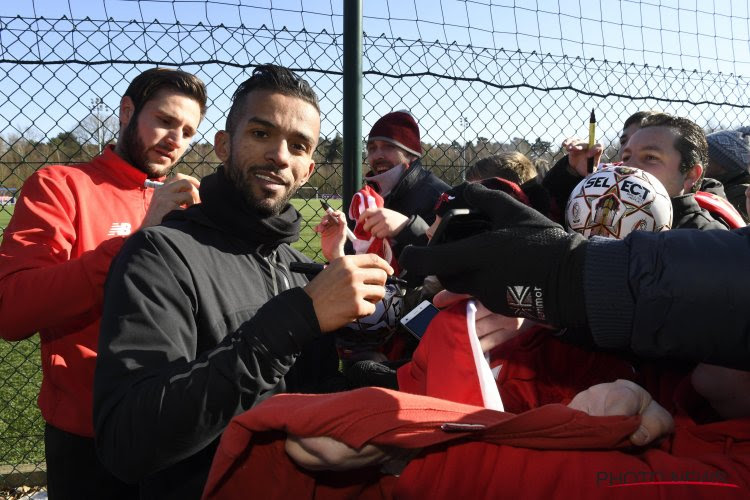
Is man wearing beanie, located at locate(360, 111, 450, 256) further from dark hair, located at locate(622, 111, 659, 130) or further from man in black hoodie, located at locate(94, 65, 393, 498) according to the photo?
man in black hoodie, located at locate(94, 65, 393, 498)

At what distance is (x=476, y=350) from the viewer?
1.42 m

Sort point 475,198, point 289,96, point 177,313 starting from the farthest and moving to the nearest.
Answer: point 289,96, point 177,313, point 475,198

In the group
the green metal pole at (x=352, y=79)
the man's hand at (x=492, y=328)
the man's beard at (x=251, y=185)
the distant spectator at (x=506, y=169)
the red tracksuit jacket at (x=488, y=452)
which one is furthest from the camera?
the distant spectator at (x=506, y=169)

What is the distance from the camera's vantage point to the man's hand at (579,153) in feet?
7.83

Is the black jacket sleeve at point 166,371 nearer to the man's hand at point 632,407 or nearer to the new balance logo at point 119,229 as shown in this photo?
the man's hand at point 632,407

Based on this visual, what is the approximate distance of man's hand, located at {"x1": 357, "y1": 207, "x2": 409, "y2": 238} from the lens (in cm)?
268

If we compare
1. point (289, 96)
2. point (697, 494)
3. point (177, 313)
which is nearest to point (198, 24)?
point (289, 96)

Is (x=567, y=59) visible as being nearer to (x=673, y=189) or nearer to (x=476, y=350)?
(x=673, y=189)

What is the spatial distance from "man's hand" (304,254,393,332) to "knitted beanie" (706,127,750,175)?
2.95 meters

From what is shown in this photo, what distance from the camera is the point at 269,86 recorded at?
201cm

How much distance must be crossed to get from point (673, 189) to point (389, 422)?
184 cm

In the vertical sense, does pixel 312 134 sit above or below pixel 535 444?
above

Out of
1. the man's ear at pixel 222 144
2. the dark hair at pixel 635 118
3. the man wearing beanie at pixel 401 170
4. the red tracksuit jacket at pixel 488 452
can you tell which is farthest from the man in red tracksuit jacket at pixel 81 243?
the dark hair at pixel 635 118

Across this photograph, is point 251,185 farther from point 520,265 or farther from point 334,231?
point 520,265
